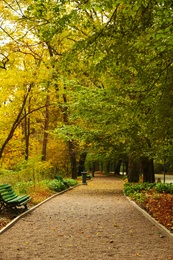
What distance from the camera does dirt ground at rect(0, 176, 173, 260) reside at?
22.4 feet

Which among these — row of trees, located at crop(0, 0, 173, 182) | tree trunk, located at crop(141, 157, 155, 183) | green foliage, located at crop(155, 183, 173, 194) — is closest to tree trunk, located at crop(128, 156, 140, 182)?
row of trees, located at crop(0, 0, 173, 182)

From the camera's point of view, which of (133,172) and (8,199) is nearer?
(8,199)

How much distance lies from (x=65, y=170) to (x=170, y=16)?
110ft

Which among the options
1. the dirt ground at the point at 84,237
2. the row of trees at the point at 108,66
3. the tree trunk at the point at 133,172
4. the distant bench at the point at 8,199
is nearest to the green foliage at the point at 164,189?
the row of trees at the point at 108,66

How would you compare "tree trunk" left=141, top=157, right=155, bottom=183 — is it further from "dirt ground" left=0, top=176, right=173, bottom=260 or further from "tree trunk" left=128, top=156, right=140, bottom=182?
"dirt ground" left=0, top=176, right=173, bottom=260

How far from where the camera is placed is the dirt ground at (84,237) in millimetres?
6816

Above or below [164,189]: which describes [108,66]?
above

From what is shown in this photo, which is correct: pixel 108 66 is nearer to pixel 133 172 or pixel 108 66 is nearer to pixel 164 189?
pixel 164 189

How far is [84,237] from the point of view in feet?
27.7

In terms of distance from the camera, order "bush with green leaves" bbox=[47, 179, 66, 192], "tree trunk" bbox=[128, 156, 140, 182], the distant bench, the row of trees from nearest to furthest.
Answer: the row of trees, the distant bench, "bush with green leaves" bbox=[47, 179, 66, 192], "tree trunk" bbox=[128, 156, 140, 182]

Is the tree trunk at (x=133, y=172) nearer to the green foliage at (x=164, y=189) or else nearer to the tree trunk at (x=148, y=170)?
the tree trunk at (x=148, y=170)

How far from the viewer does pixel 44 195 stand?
17656mm

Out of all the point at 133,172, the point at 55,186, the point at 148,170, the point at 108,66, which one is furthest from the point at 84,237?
the point at 133,172

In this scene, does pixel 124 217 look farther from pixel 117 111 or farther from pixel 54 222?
pixel 117 111
